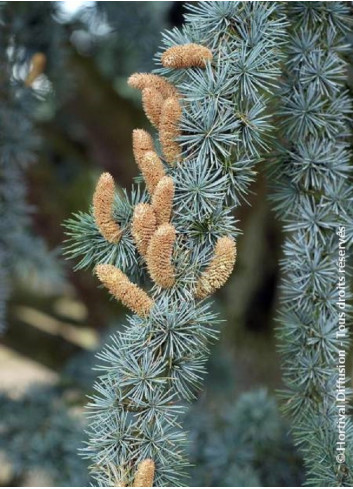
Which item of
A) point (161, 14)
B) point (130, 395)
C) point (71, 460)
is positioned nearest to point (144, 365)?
point (130, 395)

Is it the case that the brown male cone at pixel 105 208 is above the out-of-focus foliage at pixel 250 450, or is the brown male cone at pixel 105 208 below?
above

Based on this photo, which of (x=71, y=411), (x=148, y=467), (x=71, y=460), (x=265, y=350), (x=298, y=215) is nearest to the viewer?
(x=148, y=467)

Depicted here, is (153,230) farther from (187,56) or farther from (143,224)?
(187,56)

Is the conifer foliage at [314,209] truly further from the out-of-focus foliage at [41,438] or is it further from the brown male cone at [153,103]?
the out-of-focus foliage at [41,438]

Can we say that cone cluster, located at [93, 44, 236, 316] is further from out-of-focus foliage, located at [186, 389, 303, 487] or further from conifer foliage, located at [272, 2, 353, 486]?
out-of-focus foliage, located at [186, 389, 303, 487]

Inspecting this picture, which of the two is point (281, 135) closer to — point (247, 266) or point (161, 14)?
point (161, 14)

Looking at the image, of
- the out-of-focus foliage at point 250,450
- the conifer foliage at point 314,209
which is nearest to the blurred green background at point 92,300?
the out-of-focus foliage at point 250,450
